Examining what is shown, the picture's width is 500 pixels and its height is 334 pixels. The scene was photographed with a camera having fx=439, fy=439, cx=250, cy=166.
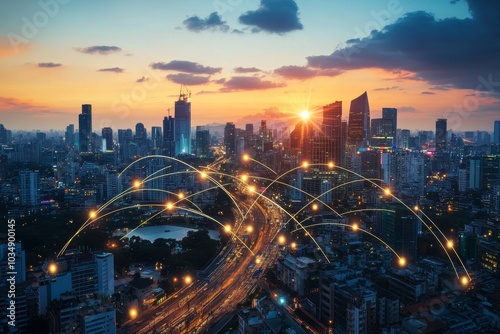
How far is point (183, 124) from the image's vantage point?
3334 cm

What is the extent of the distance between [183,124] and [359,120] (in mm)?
14419

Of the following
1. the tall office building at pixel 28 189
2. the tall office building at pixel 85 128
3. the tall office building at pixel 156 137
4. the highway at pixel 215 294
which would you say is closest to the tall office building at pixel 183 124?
the tall office building at pixel 156 137

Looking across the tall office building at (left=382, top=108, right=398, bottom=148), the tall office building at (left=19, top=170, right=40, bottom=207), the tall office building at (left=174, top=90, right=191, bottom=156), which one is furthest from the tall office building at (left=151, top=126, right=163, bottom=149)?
the tall office building at (left=19, top=170, right=40, bottom=207)

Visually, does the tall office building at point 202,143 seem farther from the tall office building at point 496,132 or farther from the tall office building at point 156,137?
the tall office building at point 496,132

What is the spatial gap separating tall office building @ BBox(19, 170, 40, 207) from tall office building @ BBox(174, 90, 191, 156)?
17.9 meters

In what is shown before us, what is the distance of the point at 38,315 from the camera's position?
5660mm

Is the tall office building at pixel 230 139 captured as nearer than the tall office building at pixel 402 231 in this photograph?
No

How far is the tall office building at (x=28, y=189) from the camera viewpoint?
13750mm

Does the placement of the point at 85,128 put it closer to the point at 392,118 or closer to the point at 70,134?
the point at 70,134

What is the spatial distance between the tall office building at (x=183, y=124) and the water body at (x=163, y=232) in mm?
20233

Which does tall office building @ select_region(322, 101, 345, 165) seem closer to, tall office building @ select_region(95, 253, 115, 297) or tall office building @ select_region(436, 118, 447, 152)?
tall office building @ select_region(436, 118, 447, 152)

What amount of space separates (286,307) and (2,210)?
1016cm

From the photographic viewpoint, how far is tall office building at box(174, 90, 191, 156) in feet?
106

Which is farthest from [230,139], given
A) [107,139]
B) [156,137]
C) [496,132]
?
[496,132]
